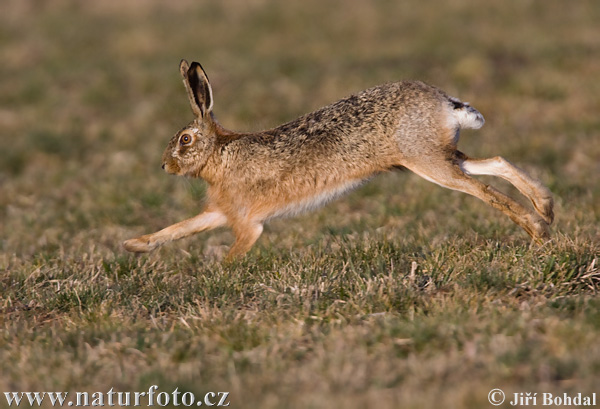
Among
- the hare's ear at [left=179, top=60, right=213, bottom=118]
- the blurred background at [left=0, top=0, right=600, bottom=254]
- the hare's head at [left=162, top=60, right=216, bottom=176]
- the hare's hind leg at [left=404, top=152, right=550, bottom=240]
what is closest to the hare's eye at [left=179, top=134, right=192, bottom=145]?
the hare's head at [left=162, top=60, right=216, bottom=176]

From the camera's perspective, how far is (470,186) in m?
5.54

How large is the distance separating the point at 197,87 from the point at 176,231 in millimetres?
1091

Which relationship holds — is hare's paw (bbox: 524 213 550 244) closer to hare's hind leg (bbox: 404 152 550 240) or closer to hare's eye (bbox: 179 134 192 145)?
hare's hind leg (bbox: 404 152 550 240)

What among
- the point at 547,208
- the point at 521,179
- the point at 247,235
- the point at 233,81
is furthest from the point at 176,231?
the point at 233,81

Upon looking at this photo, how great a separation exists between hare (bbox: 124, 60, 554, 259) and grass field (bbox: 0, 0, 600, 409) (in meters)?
0.32

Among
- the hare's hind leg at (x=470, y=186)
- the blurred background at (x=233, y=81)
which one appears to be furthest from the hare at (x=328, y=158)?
the blurred background at (x=233, y=81)

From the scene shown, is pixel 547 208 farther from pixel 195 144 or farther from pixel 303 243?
pixel 195 144

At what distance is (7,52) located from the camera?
14.5 meters

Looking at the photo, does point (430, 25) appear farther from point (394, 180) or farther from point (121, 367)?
point (121, 367)

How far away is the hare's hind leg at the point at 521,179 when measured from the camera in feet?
18.4

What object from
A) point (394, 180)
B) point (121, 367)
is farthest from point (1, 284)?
point (394, 180)

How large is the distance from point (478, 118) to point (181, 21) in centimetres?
1239

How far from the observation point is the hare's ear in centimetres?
583

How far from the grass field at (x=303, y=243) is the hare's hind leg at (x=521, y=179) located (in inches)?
10.6
